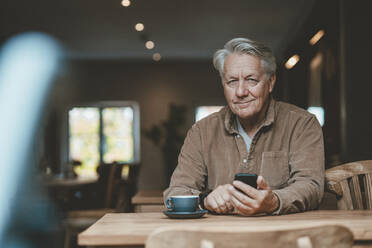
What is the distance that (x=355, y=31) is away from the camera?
4289 mm

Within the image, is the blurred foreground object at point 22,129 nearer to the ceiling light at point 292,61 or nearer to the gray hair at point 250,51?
Answer: the gray hair at point 250,51

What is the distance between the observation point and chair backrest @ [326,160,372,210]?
6.48ft

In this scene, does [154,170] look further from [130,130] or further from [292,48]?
[292,48]

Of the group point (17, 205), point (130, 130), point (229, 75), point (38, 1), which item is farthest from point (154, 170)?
point (229, 75)

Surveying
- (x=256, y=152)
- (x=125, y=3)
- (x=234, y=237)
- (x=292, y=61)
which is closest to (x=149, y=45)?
(x=292, y=61)

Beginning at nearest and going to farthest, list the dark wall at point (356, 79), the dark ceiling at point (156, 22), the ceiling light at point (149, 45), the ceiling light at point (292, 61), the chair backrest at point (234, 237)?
the chair backrest at point (234, 237), the dark wall at point (356, 79), the dark ceiling at point (156, 22), the ceiling light at point (292, 61), the ceiling light at point (149, 45)

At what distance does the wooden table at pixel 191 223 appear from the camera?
126cm

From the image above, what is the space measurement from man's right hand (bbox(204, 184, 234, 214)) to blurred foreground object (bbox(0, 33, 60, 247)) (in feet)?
13.8

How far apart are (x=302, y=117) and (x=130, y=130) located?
9.60 m

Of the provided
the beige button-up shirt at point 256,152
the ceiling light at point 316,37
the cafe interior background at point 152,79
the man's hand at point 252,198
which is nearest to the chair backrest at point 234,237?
the man's hand at point 252,198

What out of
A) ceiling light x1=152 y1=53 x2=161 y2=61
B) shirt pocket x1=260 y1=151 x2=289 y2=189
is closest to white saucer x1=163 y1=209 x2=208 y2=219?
shirt pocket x1=260 y1=151 x2=289 y2=189

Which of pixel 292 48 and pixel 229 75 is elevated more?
pixel 292 48

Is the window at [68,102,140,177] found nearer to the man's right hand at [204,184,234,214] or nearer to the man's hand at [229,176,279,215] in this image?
the man's right hand at [204,184,234,214]

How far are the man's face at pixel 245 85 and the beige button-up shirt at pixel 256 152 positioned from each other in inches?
2.7
